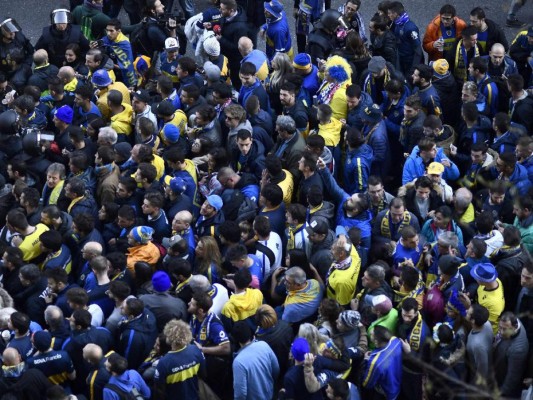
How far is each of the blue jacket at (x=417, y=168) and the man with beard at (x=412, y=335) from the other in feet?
7.47

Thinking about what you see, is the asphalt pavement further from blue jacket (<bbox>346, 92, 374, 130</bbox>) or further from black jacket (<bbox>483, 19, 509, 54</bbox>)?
blue jacket (<bbox>346, 92, 374, 130</bbox>)

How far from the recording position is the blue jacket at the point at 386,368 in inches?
374

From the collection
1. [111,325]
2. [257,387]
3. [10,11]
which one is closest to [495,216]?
[257,387]

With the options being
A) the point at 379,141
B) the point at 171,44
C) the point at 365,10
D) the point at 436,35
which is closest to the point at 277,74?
the point at 171,44

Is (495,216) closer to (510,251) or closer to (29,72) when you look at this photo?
(510,251)

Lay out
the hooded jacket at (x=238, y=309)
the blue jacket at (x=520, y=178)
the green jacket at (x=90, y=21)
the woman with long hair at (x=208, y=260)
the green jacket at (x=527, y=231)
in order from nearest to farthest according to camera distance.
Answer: the hooded jacket at (x=238, y=309)
the woman with long hair at (x=208, y=260)
the green jacket at (x=527, y=231)
the blue jacket at (x=520, y=178)
the green jacket at (x=90, y=21)

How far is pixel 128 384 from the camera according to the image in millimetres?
9383

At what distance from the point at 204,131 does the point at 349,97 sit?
1.65m

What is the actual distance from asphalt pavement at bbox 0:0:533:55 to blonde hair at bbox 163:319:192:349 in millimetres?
8104

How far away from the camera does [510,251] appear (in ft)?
34.3

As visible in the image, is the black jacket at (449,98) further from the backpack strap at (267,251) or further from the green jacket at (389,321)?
the green jacket at (389,321)

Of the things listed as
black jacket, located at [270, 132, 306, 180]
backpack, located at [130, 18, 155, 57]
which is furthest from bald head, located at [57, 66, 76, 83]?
black jacket, located at [270, 132, 306, 180]

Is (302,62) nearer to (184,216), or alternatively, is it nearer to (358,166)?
(358,166)

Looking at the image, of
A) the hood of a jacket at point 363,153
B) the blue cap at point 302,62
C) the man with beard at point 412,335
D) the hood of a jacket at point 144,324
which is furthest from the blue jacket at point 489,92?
the hood of a jacket at point 144,324
